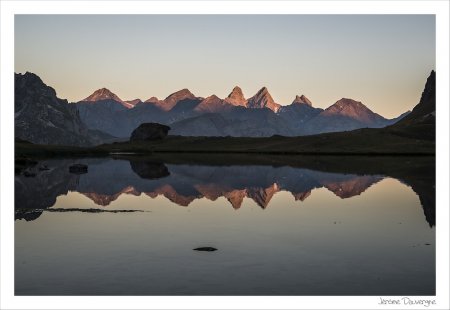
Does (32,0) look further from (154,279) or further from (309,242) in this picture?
(309,242)

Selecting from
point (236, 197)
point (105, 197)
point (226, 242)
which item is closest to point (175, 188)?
point (105, 197)

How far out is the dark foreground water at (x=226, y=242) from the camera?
30141 mm

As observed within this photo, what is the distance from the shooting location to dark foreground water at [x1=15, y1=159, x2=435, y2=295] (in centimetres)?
3014

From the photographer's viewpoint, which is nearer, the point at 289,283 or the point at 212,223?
the point at 289,283

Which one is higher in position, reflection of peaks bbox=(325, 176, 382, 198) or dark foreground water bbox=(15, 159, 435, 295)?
reflection of peaks bbox=(325, 176, 382, 198)

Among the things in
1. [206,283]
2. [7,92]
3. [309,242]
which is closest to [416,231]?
[309,242]

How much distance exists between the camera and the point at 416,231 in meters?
46.8

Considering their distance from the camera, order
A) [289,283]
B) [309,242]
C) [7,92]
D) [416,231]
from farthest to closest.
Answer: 1. [416,231]
2. [309,242]
3. [7,92]
4. [289,283]

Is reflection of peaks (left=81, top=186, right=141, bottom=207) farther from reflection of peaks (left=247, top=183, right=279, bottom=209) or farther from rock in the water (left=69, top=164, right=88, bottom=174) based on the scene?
rock in the water (left=69, top=164, right=88, bottom=174)

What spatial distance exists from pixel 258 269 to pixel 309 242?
9.83 metres

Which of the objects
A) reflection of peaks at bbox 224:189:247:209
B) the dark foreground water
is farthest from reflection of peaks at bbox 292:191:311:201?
reflection of peaks at bbox 224:189:247:209

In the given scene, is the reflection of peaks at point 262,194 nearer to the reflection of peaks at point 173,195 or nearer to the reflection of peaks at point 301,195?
the reflection of peaks at point 301,195

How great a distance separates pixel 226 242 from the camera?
1646 inches

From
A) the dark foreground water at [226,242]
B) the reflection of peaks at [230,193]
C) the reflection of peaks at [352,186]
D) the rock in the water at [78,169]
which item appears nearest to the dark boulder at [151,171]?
the rock in the water at [78,169]
